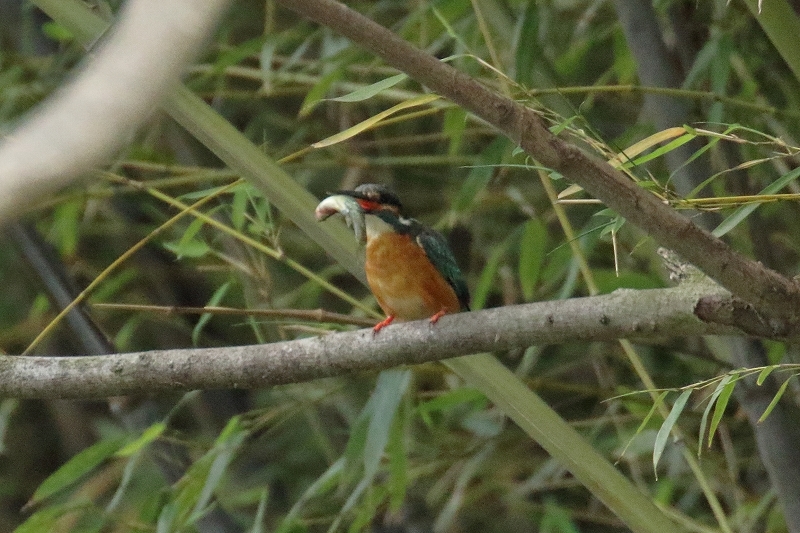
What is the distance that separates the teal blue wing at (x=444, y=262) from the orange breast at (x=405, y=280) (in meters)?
0.01

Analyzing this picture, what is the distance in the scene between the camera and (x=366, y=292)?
3223mm

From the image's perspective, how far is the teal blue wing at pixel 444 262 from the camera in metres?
2.15

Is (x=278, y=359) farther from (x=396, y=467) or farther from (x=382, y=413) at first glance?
(x=396, y=467)

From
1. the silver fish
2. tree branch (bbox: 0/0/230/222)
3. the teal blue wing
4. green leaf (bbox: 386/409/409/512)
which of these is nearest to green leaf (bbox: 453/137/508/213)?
the teal blue wing

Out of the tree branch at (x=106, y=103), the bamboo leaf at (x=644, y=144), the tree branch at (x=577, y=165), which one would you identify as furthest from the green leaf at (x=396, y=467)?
the tree branch at (x=106, y=103)

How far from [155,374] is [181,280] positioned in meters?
2.04

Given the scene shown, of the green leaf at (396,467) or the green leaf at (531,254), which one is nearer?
the green leaf at (396,467)

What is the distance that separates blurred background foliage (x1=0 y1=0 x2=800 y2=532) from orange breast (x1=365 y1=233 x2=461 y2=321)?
0.41 ft

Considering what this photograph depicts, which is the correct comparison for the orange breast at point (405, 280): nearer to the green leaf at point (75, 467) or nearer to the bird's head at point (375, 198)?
the bird's head at point (375, 198)

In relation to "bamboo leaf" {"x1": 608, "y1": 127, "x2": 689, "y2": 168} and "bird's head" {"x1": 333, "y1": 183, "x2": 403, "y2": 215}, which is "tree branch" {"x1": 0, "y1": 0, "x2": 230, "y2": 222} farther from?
"bird's head" {"x1": 333, "y1": 183, "x2": 403, "y2": 215}

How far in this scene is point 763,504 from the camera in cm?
204

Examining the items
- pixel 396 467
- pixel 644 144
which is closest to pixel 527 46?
pixel 644 144

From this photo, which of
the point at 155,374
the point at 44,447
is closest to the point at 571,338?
the point at 155,374

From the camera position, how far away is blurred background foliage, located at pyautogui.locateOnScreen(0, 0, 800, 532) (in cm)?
188
